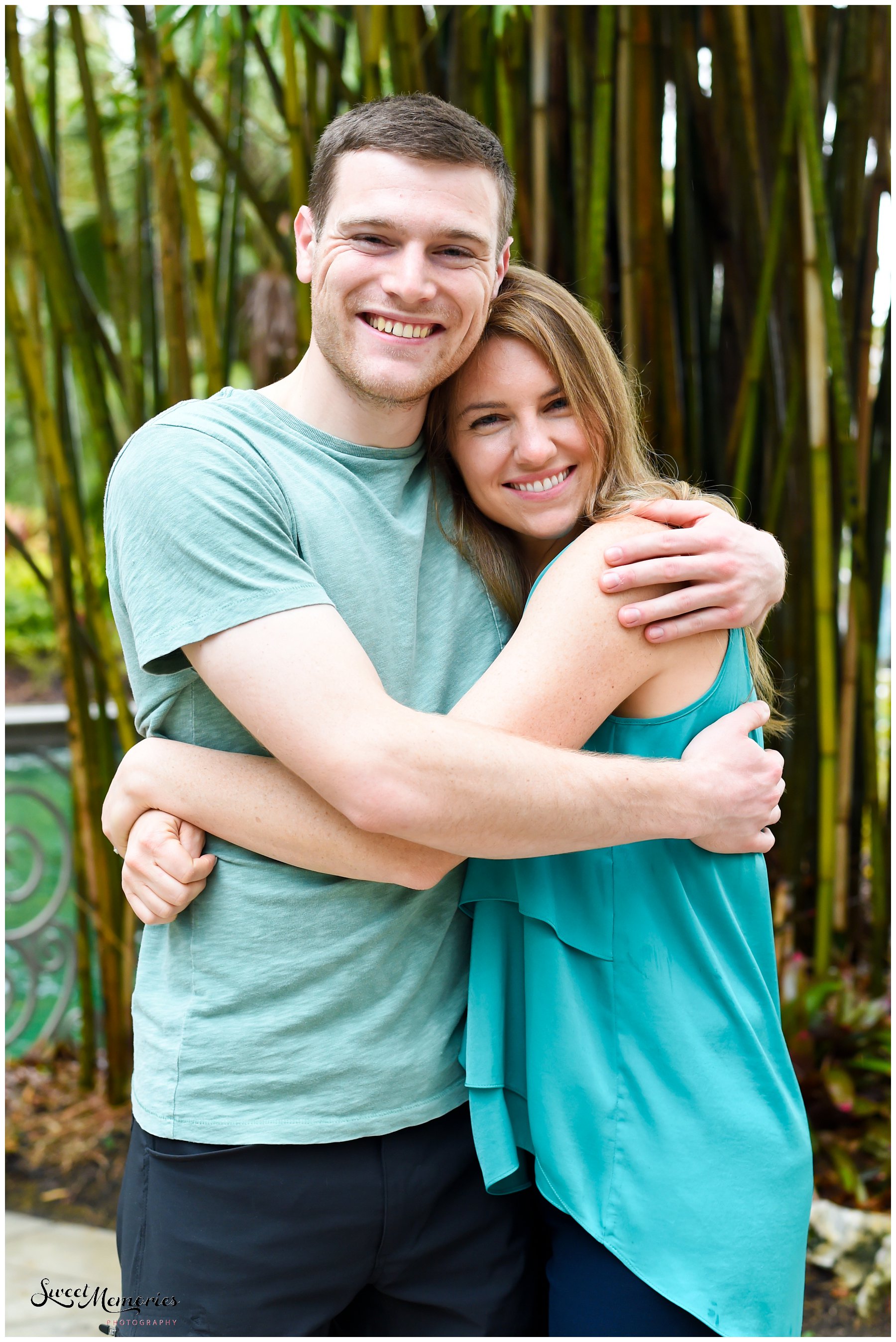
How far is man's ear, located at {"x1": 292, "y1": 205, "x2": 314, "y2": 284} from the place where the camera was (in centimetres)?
119

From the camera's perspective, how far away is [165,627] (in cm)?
94

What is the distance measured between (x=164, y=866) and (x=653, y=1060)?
0.54 meters

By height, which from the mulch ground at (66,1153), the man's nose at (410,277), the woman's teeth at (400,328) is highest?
the man's nose at (410,277)

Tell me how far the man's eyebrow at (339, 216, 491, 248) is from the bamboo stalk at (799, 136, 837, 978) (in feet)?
3.47

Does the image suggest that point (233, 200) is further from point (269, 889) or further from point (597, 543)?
point (269, 889)

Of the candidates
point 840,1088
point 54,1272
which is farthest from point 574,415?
point 54,1272

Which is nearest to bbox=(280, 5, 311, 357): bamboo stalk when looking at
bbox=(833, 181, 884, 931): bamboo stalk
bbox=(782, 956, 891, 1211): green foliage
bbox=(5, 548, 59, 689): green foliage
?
bbox=(833, 181, 884, 931): bamboo stalk

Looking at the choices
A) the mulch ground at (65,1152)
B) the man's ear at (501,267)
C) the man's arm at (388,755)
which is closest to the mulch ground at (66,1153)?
the mulch ground at (65,1152)

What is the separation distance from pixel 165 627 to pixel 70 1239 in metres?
2.04

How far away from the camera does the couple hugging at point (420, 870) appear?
3.10 ft

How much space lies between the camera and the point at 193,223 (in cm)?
179

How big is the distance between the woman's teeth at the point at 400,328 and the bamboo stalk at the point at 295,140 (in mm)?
643

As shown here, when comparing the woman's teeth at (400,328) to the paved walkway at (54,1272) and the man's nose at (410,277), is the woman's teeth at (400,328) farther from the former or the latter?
the paved walkway at (54,1272)

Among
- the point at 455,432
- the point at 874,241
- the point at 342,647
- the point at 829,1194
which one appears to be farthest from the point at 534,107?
the point at 829,1194
